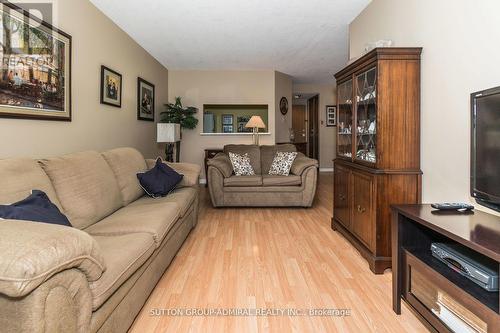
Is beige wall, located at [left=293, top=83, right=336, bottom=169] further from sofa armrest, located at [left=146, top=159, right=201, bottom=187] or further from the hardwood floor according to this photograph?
sofa armrest, located at [left=146, top=159, right=201, bottom=187]

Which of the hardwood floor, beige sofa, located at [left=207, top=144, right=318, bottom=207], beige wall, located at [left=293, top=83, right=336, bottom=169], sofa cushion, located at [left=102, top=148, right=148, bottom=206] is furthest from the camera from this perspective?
beige wall, located at [left=293, top=83, right=336, bottom=169]

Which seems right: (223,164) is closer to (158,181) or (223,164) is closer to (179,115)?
(158,181)

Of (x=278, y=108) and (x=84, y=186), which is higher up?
(x=278, y=108)

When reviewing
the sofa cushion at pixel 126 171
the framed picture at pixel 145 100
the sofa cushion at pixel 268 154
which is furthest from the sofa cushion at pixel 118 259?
the sofa cushion at pixel 268 154

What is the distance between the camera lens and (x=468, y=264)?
1396 millimetres

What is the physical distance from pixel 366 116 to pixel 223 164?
2.44 metres

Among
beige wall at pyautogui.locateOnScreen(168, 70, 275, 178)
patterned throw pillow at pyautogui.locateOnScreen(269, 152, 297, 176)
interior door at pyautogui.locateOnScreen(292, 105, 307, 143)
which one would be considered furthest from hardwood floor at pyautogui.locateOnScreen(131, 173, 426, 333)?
interior door at pyautogui.locateOnScreen(292, 105, 307, 143)

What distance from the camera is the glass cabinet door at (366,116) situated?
2516 mm

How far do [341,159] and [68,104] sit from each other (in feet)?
8.92

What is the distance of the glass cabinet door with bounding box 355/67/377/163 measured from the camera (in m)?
2.52

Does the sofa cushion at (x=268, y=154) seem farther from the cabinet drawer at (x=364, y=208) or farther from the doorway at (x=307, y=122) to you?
the cabinet drawer at (x=364, y=208)

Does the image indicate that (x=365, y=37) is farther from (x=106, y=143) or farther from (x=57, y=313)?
(x=57, y=313)

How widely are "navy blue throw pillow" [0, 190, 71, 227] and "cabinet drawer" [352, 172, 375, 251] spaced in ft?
6.99

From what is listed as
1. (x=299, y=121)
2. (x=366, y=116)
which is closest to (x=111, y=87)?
(x=366, y=116)
